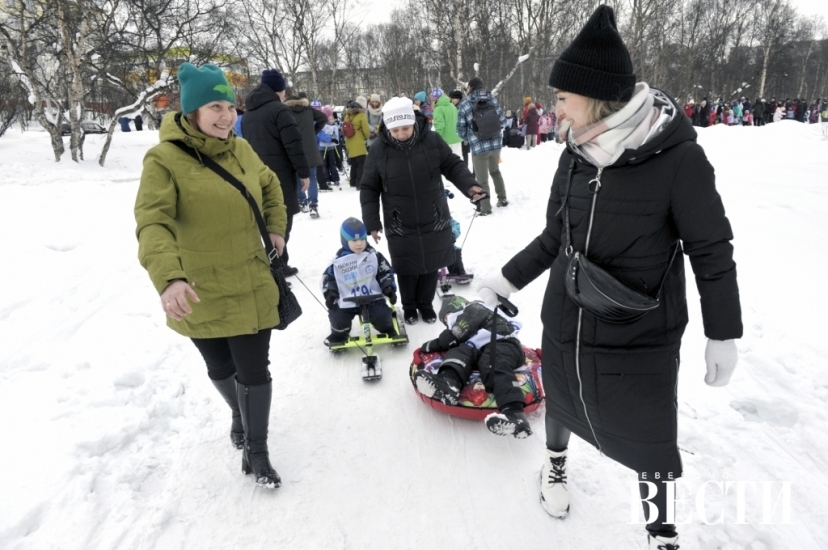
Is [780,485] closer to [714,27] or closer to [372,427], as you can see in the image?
[372,427]

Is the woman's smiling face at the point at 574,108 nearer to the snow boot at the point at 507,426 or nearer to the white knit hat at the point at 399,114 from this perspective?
the snow boot at the point at 507,426

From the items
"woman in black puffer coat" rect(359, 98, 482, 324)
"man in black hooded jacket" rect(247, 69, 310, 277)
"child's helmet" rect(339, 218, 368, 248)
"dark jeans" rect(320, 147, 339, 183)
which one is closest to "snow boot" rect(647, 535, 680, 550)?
"woman in black puffer coat" rect(359, 98, 482, 324)

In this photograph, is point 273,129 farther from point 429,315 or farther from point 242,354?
point 242,354

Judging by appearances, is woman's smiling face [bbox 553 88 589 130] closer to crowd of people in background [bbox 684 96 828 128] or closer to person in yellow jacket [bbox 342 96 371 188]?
person in yellow jacket [bbox 342 96 371 188]

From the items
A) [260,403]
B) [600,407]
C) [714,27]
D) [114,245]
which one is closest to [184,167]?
[260,403]

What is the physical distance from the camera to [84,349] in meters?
3.77

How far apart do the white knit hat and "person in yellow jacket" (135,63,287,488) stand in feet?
4.93

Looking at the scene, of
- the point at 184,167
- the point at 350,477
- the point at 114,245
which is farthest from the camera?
the point at 114,245

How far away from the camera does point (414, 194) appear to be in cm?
407

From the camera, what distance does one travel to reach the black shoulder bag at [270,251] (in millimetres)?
2232

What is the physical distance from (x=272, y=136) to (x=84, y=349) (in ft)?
8.99

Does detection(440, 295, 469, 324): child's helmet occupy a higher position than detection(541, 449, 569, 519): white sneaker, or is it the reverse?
detection(440, 295, 469, 324): child's helmet

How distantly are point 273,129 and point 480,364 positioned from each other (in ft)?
11.5

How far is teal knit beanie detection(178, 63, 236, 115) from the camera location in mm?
2154
